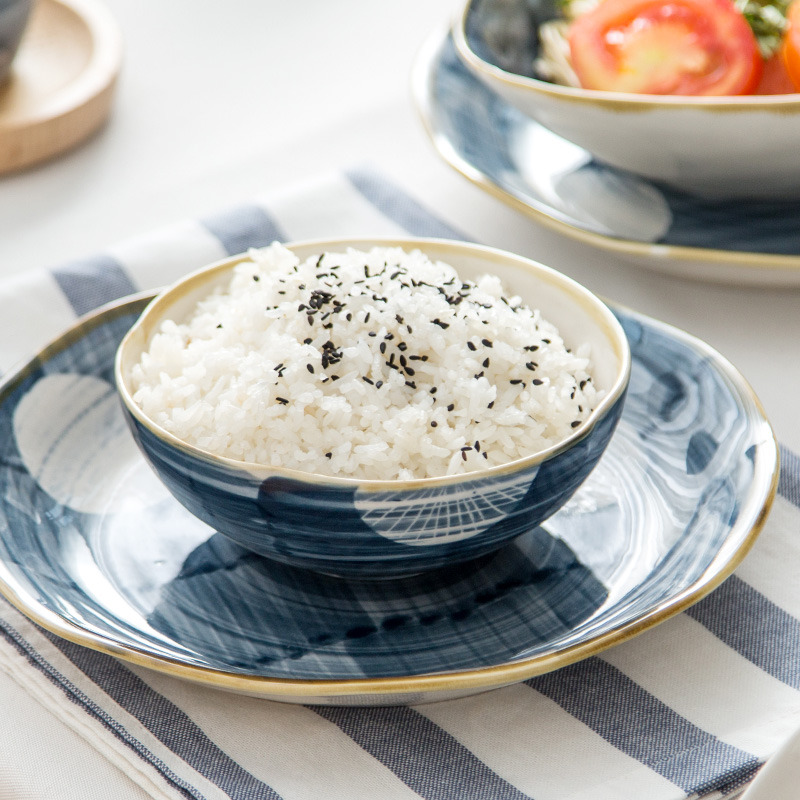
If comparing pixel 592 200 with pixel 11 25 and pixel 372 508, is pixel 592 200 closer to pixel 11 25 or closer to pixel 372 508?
pixel 372 508

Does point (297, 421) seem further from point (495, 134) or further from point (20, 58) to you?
point (20, 58)

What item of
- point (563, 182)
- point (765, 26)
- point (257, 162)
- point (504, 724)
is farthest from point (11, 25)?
point (504, 724)

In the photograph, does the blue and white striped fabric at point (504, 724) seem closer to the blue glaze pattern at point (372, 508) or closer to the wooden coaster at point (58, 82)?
the blue glaze pattern at point (372, 508)

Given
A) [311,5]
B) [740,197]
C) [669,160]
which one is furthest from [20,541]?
[311,5]

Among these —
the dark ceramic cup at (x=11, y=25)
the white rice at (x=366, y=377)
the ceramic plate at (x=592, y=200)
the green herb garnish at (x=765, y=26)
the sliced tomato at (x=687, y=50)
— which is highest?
the dark ceramic cup at (x=11, y=25)

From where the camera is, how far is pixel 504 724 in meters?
0.77

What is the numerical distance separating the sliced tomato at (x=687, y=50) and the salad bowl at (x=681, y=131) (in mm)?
41

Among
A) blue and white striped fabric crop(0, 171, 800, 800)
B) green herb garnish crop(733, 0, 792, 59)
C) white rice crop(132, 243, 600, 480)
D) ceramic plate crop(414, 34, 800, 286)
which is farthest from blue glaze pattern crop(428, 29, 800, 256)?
blue and white striped fabric crop(0, 171, 800, 800)

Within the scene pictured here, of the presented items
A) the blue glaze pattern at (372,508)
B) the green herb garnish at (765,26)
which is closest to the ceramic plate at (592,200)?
the green herb garnish at (765,26)

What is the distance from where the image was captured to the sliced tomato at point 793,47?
1263 millimetres

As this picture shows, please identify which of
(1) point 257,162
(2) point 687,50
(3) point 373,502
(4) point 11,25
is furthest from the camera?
(1) point 257,162

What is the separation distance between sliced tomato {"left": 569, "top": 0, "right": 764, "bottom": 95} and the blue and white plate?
16.7 inches

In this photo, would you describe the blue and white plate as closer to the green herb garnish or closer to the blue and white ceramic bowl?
the blue and white ceramic bowl

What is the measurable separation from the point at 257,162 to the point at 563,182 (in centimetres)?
58
